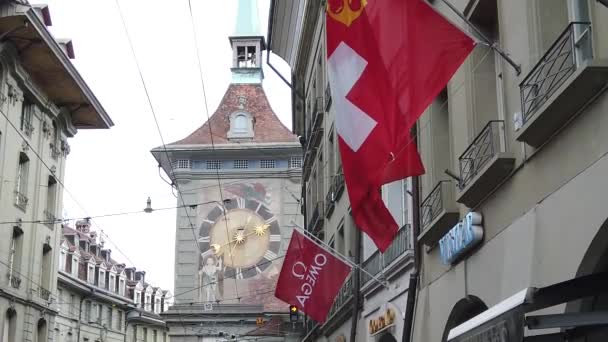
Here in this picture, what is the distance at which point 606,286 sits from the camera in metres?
6.12

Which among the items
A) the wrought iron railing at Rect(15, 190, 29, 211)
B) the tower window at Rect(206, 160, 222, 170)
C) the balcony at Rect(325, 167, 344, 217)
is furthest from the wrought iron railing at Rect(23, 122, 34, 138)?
the tower window at Rect(206, 160, 222, 170)

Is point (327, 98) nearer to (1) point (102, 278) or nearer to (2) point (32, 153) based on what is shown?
(2) point (32, 153)

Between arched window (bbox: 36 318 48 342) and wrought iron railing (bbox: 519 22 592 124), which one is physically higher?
arched window (bbox: 36 318 48 342)

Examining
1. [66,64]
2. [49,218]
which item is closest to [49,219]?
[49,218]

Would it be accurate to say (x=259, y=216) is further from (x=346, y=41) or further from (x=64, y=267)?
(x=346, y=41)

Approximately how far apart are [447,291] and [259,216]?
41.7 metres

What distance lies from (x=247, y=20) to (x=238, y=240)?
1619 cm

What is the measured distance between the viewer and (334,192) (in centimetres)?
2216

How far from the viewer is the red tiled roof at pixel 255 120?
54531 mm

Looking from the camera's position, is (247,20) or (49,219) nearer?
(49,219)

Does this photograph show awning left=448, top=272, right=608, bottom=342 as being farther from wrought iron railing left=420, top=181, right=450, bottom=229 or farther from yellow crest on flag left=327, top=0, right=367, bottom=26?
wrought iron railing left=420, top=181, right=450, bottom=229

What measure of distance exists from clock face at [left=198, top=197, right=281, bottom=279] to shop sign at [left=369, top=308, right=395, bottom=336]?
35.3 m

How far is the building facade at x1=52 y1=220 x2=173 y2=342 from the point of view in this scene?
56.2 metres

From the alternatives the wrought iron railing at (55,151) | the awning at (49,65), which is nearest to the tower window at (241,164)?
the awning at (49,65)
